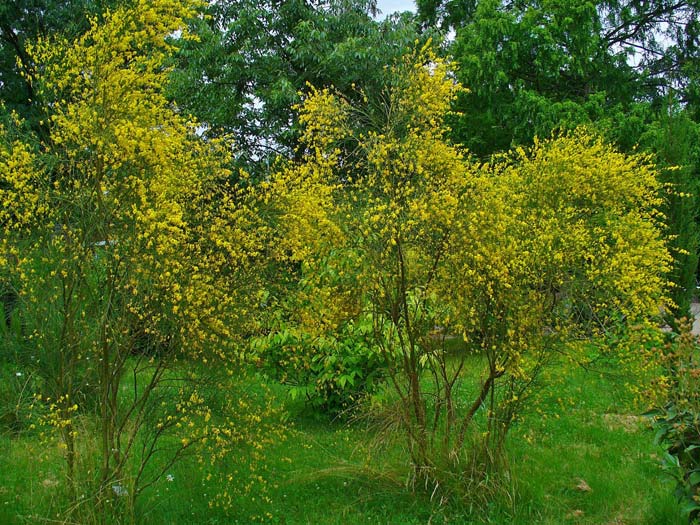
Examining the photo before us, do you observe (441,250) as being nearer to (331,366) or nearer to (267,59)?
(331,366)

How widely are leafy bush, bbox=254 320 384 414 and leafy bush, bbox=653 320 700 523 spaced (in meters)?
2.78

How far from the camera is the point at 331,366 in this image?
6449 millimetres

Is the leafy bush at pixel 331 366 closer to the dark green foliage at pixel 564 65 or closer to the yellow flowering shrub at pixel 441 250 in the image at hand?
the yellow flowering shrub at pixel 441 250

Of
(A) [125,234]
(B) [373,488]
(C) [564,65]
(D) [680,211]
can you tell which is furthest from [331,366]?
(C) [564,65]

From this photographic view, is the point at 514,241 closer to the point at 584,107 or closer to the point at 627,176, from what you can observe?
the point at 627,176

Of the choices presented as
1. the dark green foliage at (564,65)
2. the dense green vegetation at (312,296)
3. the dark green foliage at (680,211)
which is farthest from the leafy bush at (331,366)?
the dark green foliage at (564,65)

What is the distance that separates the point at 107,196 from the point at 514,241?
2.50 meters

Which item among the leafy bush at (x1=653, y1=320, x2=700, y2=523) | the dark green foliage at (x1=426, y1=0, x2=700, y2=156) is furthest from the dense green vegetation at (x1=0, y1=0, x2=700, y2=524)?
the dark green foliage at (x1=426, y1=0, x2=700, y2=156)

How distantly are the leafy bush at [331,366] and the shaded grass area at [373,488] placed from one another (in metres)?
0.53

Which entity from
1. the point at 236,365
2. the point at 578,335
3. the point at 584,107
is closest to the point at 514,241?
the point at 578,335

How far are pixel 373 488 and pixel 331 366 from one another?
1.78 meters

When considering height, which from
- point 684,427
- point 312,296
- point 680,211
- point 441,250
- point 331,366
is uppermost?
point 680,211

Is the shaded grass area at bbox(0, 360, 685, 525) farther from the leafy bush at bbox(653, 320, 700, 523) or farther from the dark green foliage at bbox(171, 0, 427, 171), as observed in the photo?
the dark green foliage at bbox(171, 0, 427, 171)

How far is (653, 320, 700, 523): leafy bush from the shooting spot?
12.2 feet
